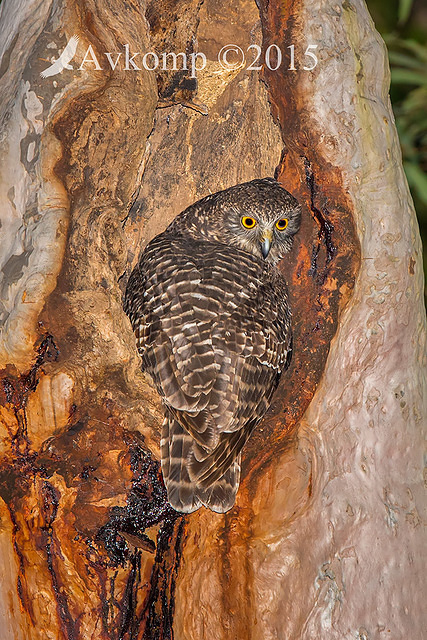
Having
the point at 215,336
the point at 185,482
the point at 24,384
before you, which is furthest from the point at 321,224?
the point at 24,384

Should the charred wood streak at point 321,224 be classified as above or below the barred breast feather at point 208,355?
above

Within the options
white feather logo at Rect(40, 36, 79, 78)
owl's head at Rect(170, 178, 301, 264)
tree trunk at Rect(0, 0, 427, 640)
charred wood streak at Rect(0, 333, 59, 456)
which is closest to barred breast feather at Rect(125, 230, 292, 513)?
tree trunk at Rect(0, 0, 427, 640)

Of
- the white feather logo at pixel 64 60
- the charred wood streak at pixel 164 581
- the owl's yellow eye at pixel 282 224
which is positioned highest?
the white feather logo at pixel 64 60

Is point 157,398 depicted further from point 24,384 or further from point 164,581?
point 164,581

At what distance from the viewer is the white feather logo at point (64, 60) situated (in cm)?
271

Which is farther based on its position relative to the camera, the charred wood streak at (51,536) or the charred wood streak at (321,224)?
the charred wood streak at (321,224)

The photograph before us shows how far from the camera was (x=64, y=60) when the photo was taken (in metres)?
2.72

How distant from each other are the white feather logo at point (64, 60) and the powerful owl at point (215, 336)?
92 centimetres

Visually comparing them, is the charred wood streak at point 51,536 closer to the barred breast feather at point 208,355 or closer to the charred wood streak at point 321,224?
the barred breast feather at point 208,355

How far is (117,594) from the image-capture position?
9.09ft

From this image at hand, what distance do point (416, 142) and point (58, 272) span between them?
166 inches

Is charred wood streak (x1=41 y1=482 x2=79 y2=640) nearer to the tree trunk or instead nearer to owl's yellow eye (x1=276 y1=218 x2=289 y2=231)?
the tree trunk

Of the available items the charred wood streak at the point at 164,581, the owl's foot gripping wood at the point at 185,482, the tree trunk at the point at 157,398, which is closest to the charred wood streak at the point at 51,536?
the tree trunk at the point at 157,398

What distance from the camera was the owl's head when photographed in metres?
3.29
